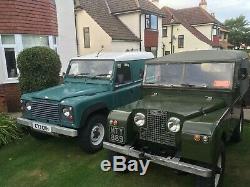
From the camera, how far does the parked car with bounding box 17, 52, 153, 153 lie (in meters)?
5.60

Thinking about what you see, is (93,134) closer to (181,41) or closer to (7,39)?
(7,39)

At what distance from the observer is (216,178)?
14.0 feet

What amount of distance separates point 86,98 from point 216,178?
9.98ft

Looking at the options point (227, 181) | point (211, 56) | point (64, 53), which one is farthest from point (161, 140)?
point (64, 53)

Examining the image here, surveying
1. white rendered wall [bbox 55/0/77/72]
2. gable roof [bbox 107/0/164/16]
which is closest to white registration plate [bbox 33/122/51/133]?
white rendered wall [bbox 55/0/77/72]

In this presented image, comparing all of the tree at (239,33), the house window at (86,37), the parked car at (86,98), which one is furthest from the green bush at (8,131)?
the tree at (239,33)

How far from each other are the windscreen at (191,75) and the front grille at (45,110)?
207 cm

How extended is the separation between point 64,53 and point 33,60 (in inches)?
180

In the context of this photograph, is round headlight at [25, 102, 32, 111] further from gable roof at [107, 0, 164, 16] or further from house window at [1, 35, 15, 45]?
gable roof at [107, 0, 164, 16]

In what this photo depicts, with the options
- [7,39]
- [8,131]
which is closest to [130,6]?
[7,39]

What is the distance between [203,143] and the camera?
3.73m

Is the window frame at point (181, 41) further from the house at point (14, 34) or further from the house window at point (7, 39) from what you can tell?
the house window at point (7, 39)

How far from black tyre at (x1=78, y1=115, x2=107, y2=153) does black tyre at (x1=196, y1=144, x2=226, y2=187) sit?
8.68 ft

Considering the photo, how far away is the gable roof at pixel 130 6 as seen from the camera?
22.2m
